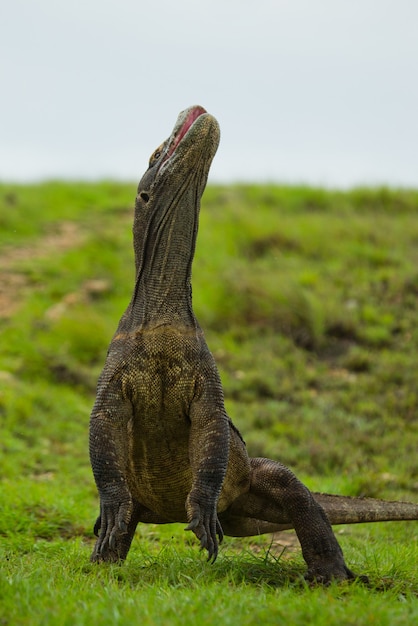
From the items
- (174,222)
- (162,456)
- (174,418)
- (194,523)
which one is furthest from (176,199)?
(194,523)

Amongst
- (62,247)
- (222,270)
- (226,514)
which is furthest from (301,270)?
(226,514)

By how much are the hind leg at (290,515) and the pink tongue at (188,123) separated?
5.07 ft

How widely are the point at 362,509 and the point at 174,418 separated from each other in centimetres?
139

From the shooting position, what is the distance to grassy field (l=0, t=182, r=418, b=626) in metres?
3.27

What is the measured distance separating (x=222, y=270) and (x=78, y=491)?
617 centimetres

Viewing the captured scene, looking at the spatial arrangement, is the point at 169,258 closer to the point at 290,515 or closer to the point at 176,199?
the point at 176,199

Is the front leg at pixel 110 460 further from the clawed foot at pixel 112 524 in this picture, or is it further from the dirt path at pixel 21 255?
the dirt path at pixel 21 255

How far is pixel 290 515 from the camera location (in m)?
4.17

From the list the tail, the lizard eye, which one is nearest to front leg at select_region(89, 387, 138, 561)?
the lizard eye

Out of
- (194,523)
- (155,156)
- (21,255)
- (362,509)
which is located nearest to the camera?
(194,523)

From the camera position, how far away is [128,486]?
4.01 meters

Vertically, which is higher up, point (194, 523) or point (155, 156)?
point (155, 156)

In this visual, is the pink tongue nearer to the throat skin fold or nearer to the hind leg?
the throat skin fold

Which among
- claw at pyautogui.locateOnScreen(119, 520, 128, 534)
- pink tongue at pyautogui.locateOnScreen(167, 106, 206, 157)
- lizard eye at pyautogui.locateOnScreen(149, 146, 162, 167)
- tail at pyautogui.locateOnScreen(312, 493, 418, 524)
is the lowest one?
tail at pyautogui.locateOnScreen(312, 493, 418, 524)
